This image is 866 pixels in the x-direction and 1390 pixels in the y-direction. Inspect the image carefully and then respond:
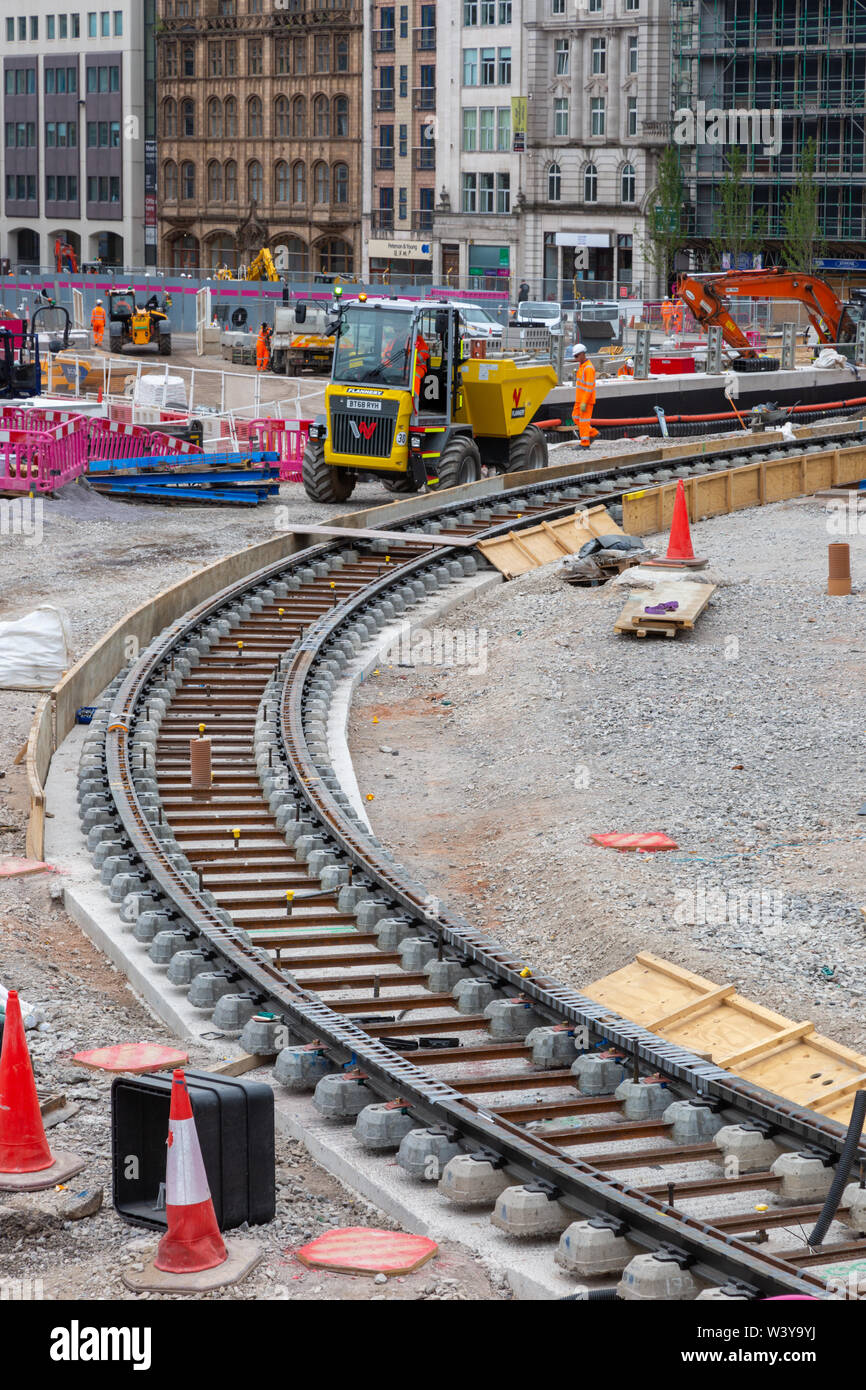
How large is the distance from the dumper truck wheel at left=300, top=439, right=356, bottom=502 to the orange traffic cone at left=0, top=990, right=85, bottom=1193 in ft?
65.0

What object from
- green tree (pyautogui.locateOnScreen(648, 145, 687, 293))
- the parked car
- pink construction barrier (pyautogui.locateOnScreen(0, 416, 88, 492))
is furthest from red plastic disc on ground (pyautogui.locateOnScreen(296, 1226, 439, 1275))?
green tree (pyautogui.locateOnScreen(648, 145, 687, 293))

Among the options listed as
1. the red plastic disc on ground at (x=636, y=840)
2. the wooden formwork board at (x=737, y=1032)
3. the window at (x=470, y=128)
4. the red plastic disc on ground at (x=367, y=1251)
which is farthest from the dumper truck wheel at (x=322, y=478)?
the window at (x=470, y=128)

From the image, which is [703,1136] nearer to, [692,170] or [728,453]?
[728,453]

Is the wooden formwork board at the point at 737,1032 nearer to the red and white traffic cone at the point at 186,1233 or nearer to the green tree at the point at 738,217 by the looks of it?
the red and white traffic cone at the point at 186,1233

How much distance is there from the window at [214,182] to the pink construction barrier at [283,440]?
6778cm

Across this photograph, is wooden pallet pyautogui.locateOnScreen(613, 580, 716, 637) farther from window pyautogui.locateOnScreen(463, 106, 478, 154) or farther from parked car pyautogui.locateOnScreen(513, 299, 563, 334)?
window pyautogui.locateOnScreen(463, 106, 478, 154)

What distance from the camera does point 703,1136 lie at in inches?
315

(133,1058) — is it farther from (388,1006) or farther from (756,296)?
(756,296)

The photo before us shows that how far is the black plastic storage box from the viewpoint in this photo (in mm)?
6973

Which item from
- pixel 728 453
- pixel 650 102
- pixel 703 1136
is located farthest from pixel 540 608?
pixel 650 102

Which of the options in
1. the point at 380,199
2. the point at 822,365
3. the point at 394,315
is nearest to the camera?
the point at 394,315

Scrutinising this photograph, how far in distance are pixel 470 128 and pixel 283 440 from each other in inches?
2317

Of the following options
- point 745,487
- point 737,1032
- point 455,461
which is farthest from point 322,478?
point 737,1032

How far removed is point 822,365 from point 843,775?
30720 millimetres
